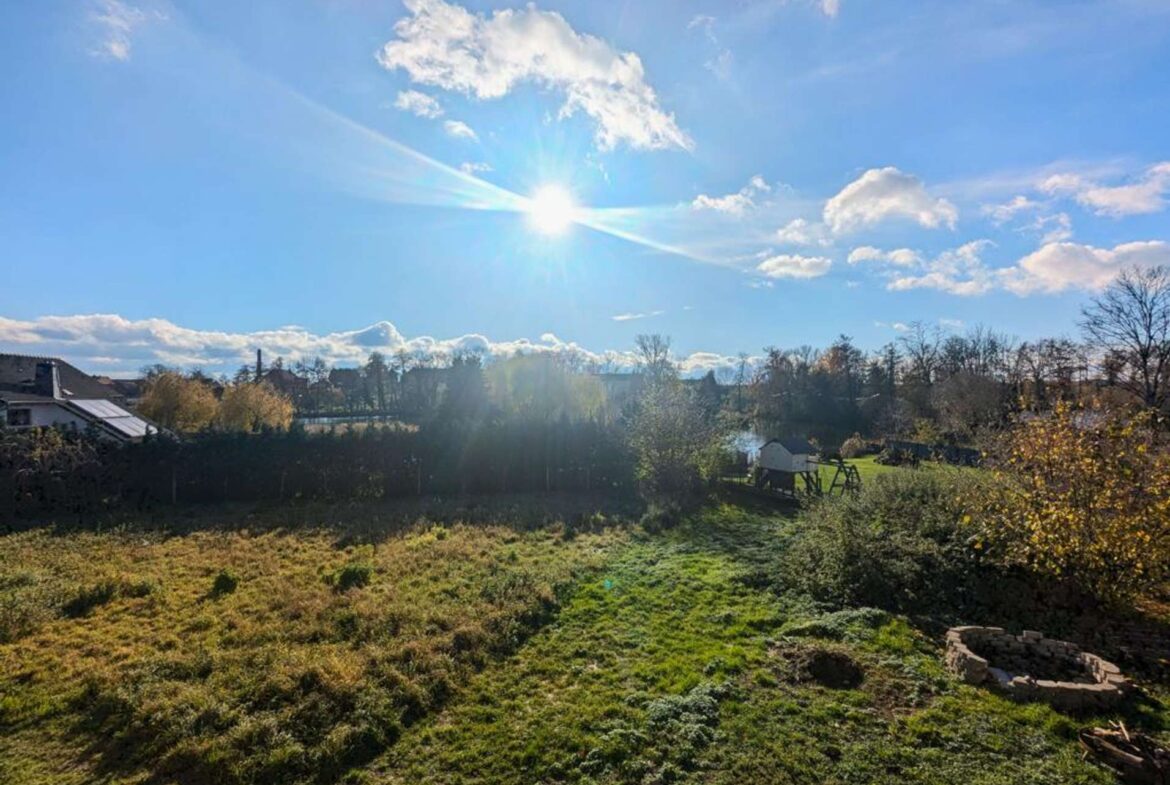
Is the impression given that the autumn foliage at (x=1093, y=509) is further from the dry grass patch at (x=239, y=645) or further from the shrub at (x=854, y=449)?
the shrub at (x=854, y=449)

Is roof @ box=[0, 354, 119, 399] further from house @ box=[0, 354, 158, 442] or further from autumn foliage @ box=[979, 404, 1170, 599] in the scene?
autumn foliage @ box=[979, 404, 1170, 599]

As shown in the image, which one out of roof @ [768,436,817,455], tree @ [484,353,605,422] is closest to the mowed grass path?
roof @ [768,436,817,455]

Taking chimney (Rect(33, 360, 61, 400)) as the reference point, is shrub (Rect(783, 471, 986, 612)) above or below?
below

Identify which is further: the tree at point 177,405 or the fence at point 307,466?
the tree at point 177,405

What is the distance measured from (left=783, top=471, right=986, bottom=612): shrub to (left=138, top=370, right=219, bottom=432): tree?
29421mm

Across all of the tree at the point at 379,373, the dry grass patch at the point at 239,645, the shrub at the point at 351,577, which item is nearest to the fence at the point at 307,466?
the dry grass patch at the point at 239,645

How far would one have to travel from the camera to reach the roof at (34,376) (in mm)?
27344

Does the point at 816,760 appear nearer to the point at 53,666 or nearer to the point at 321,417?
the point at 53,666

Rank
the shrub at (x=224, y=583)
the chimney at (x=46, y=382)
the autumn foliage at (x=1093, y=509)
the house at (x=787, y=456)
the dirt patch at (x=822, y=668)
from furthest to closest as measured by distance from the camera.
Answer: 1. the chimney at (x=46, y=382)
2. the house at (x=787, y=456)
3. the shrub at (x=224, y=583)
4. the autumn foliage at (x=1093, y=509)
5. the dirt patch at (x=822, y=668)

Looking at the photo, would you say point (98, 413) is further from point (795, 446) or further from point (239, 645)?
point (795, 446)

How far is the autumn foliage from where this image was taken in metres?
7.26

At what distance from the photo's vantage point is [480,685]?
6.47m

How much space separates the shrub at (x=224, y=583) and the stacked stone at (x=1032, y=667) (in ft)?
38.4

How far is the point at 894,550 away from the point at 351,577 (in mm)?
10128
